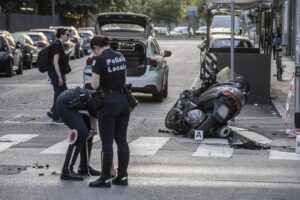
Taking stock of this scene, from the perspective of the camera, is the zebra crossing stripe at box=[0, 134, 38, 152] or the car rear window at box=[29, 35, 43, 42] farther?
the car rear window at box=[29, 35, 43, 42]

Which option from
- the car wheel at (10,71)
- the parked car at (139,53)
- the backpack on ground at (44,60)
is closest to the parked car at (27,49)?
the car wheel at (10,71)

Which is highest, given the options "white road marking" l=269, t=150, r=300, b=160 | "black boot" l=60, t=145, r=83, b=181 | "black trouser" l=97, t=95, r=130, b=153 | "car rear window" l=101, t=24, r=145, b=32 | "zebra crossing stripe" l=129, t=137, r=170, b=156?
"car rear window" l=101, t=24, r=145, b=32

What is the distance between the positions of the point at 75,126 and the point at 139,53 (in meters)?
11.0

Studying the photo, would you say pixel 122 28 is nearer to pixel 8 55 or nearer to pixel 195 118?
pixel 8 55

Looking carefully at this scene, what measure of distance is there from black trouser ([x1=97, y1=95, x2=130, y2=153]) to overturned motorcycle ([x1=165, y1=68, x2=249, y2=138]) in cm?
429

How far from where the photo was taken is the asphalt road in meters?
8.86

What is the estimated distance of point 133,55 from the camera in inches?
811

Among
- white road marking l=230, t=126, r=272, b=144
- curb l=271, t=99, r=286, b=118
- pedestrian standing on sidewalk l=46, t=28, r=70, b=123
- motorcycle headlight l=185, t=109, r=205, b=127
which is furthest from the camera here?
curb l=271, t=99, r=286, b=118

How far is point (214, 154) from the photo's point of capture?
1184 centimetres

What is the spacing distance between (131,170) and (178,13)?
4060 inches

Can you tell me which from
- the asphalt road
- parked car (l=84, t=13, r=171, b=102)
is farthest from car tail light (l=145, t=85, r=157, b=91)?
the asphalt road

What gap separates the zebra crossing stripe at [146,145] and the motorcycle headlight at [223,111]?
0.96m

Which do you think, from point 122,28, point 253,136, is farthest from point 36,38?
point 253,136

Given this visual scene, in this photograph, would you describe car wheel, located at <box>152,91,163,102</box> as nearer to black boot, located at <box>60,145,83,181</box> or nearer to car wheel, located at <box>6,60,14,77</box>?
car wheel, located at <box>6,60,14,77</box>
